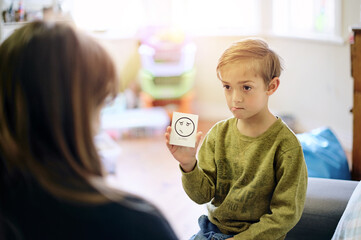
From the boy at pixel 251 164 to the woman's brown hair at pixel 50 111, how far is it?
540 mm

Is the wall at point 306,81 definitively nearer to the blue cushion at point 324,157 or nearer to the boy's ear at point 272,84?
the blue cushion at point 324,157

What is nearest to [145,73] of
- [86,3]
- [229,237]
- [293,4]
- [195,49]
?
[195,49]

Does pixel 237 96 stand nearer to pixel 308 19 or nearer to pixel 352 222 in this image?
pixel 352 222

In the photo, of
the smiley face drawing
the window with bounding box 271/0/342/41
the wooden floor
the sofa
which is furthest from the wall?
the smiley face drawing

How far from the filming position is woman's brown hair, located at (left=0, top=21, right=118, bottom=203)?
2.61ft

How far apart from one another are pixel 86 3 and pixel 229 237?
12.1 feet

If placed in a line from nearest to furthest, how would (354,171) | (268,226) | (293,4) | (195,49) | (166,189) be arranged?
(268,226), (354,171), (166,189), (293,4), (195,49)

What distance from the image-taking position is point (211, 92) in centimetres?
469

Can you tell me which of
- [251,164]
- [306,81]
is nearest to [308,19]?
[306,81]

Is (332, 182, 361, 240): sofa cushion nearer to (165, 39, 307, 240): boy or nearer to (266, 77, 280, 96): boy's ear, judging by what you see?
(165, 39, 307, 240): boy

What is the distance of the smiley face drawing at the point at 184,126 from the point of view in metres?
1.32

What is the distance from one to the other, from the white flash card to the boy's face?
5.0 inches

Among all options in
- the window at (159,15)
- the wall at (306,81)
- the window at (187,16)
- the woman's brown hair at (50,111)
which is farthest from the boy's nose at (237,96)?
the window at (159,15)

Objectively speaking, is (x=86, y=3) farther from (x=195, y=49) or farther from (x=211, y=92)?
(x=211, y=92)
